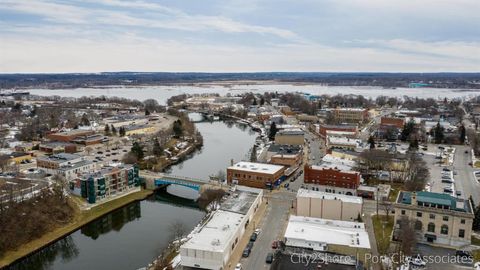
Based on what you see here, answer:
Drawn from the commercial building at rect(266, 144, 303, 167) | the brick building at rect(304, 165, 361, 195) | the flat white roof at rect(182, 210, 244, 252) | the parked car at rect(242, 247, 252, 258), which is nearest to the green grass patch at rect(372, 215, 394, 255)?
the brick building at rect(304, 165, 361, 195)

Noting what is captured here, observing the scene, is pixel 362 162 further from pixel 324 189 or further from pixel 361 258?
pixel 361 258

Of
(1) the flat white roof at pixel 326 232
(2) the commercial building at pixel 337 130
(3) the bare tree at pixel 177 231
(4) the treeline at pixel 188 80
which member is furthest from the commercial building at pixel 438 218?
(4) the treeline at pixel 188 80

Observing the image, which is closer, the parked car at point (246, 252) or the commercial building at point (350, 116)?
the parked car at point (246, 252)

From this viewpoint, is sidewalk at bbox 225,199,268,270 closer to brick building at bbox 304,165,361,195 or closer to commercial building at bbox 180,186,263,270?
commercial building at bbox 180,186,263,270

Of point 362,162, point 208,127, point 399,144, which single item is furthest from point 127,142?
point 399,144

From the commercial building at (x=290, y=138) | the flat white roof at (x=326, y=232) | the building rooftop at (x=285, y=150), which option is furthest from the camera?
the commercial building at (x=290, y=138)

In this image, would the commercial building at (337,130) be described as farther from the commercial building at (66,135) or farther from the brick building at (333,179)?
the commercial building at (66,135)

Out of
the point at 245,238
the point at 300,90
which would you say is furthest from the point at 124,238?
the point at 300,90
